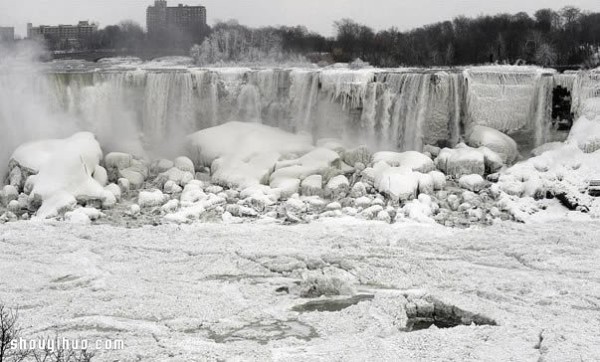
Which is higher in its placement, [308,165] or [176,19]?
[176,19]

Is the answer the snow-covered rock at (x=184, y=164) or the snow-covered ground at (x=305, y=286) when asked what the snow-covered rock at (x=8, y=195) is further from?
the snow-covered rock at (x=184, y=164)

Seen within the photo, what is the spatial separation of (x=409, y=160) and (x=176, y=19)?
33.5 m

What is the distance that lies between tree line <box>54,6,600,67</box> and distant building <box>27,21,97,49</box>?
5.98 metres

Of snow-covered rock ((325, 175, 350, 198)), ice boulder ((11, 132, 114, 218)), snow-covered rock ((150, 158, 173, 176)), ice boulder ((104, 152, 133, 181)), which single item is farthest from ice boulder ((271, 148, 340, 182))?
ice boulder ((11, 132, 114, 218))

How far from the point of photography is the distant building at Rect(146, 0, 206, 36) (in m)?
44.5

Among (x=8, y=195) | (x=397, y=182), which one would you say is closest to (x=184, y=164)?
(x=8, y=195)

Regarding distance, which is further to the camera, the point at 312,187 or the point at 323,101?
the point at 323,101

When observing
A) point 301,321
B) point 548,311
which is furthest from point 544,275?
point 301,321

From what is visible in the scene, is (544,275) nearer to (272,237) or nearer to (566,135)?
(272,237)

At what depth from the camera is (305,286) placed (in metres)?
10.0

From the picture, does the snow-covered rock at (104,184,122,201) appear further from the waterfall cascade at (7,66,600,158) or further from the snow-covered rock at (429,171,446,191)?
the snow-covered rock at (429,171,446,191)

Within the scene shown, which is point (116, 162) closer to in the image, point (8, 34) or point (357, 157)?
point (357, 157)

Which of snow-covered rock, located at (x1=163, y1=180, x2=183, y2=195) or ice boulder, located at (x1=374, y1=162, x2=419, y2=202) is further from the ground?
ice boulder, located at (x1=374, y1=162, x2=419, y2=202)

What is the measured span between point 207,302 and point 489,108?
11.5 meters
